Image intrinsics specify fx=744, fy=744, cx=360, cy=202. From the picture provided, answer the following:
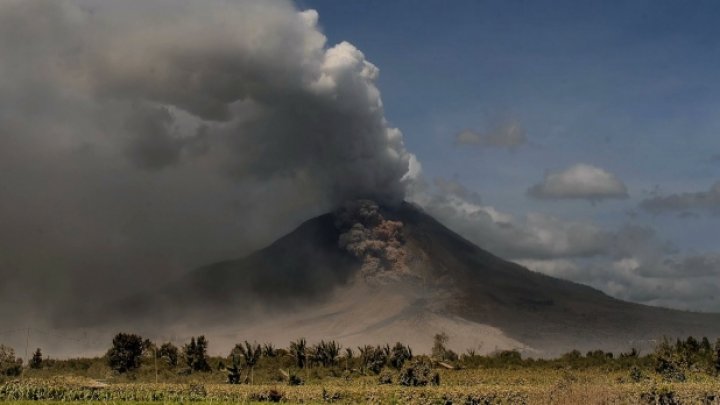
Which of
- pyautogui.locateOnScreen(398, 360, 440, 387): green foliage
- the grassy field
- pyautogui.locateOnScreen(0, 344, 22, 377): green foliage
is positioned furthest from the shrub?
pyautogui.locateOnScreen(398, 360, 440, 387): green foliage

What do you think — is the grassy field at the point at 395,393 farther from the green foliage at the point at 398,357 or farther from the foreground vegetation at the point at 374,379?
the green foliage at the point at 398,357

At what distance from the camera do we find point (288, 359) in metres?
105

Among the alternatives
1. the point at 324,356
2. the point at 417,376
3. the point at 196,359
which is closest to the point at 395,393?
the point at 417,376

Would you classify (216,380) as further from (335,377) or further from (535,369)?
(535,369)

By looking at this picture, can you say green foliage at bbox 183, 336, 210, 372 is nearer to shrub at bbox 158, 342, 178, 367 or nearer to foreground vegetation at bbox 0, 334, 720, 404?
foreground vegetation at bbox 0, 334, 720, 404

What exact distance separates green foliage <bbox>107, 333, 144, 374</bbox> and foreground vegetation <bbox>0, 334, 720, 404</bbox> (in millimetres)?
134

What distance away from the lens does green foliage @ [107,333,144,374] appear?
98688 millimetres

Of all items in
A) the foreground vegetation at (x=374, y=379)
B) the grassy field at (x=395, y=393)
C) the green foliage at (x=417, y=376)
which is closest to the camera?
the grassy field at (x=395, y=393)

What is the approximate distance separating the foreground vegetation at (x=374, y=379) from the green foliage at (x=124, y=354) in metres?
0.13

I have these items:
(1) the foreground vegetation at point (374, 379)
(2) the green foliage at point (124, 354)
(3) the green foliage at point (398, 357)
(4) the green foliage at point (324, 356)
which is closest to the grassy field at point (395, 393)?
(1) the foreground vegetation at point (374, 379)

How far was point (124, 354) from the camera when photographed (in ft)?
329

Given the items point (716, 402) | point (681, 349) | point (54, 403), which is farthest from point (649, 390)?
point (681, 349)

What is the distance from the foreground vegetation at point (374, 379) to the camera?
44.1m

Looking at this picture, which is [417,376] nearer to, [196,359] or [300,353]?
[300,353]
